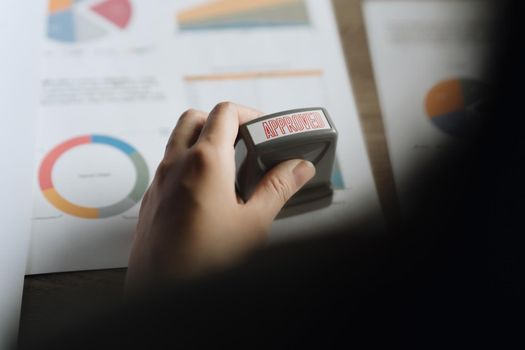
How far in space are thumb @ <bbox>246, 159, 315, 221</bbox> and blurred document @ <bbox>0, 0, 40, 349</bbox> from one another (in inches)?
10.0

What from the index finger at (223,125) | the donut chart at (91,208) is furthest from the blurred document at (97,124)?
the index finger at (223,125)

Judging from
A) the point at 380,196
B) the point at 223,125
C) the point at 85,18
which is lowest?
the point at 380,196

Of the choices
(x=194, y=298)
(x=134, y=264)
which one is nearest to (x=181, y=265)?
(x=134, y=264)

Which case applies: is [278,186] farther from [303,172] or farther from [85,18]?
[85,18]

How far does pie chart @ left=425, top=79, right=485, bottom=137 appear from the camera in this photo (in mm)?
636

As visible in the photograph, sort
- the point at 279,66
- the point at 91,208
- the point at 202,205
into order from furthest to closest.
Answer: the point at 279,66, the point at 91,208, the point at 202,205

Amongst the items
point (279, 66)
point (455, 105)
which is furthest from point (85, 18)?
point (455, 105)

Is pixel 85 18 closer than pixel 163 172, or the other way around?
pixel 163 172

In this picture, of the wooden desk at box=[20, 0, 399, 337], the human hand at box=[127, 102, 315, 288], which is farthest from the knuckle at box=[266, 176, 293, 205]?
the wooden desk at box=[20, 0, 399, 337]

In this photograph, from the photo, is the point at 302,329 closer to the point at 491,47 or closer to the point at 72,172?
the point at 72,172

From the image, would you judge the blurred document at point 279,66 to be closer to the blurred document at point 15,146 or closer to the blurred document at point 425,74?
the blurred document at point 425,74

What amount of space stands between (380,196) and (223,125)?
210 millimetres

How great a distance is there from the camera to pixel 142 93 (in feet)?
2.09

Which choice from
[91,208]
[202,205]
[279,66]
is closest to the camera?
[202,205]
